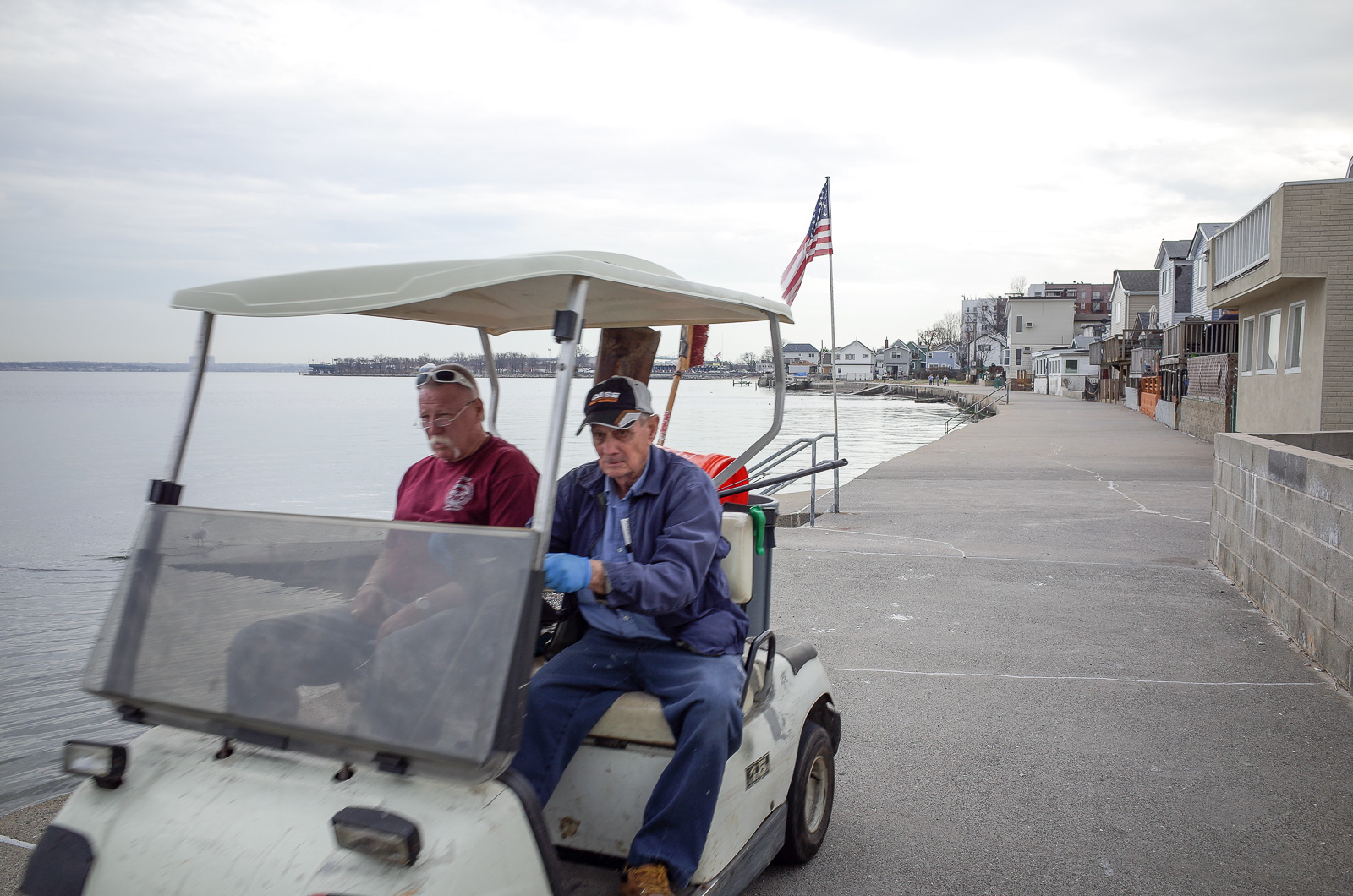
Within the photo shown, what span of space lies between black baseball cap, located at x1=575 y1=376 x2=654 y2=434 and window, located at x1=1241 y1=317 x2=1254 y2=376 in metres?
22.3

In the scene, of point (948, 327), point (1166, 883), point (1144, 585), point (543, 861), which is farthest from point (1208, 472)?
point (948, 327)

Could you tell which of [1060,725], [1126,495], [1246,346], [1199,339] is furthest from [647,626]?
[1199,339]

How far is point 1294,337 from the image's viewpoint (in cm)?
1853

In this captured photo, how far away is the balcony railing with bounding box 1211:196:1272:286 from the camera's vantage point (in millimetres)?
18188

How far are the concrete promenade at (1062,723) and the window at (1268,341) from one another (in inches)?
445

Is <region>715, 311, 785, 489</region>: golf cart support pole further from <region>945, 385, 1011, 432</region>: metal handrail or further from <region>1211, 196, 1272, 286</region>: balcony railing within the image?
<region>945, 385, 1011, 432</region>: metal handrail

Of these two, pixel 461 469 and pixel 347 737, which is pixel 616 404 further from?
pixel 347 737

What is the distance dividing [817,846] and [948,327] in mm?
166585

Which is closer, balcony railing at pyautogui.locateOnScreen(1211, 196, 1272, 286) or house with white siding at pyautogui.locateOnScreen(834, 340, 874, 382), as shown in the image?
balcony railing at pyautogui.locateOnScreen(1211, 196, 1272, 286)

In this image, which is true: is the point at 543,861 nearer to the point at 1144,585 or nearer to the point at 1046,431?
the point at 1144,585

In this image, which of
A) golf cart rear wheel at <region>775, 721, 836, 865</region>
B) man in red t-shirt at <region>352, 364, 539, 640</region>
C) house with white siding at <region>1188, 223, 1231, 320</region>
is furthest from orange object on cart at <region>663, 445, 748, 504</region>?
house with white siding at <region>1188, 223, 1231, 320</region>

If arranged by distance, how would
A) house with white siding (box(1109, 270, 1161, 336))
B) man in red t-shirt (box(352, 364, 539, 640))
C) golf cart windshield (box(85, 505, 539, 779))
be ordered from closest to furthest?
golf cart windshield (box(85, 505, 539, 779)) → man in red t-shirt (box(352, 364, 539, 640)) → house with white siding (box(1109, 270, 1161, 336))

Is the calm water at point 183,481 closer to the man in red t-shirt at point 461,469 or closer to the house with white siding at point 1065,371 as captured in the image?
the man in red t-shirt at point 461,469

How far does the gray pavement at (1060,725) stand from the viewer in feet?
11.9
